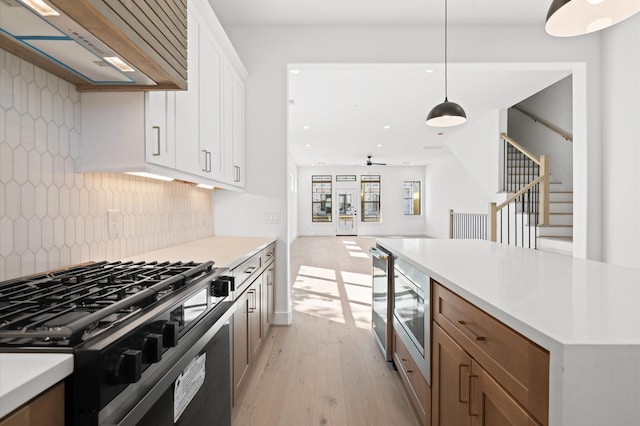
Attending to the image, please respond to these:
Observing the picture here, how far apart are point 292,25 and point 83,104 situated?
2449 millimetres

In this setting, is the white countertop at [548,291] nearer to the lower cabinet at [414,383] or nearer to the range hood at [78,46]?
the lower cabinet at [414,383]

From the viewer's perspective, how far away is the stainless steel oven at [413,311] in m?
1.67

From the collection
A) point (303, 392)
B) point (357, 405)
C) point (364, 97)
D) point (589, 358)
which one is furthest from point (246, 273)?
point (364, 97)

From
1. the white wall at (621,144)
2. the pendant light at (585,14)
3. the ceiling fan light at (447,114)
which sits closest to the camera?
the pendant light at (585,14)

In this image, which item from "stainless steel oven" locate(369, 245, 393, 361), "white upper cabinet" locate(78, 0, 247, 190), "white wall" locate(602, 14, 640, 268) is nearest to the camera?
"white upper cabinet" locate(78, 0, 247, 190)

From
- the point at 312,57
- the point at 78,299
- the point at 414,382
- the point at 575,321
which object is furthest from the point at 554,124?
the point at 78,299

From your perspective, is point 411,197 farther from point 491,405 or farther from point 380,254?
point 491,405

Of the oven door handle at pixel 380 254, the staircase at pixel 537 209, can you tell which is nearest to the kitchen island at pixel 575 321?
the oven door handle at pixel 380 254

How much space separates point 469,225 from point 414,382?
30.9 ft

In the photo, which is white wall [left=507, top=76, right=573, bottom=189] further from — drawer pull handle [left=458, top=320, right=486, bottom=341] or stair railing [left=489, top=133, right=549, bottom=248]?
drawer pull handle [left=458, top=320, right=486, bottom=341]

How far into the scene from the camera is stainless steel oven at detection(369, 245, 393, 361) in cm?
253

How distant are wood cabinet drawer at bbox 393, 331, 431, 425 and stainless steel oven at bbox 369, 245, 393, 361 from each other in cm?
16

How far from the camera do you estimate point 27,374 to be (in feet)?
2.02

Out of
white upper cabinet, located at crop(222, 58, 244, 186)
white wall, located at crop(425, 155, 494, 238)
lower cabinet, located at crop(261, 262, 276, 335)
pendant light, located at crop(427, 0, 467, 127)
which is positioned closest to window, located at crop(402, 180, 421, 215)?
white wall, located at crop(425, 155, 494, 238)
